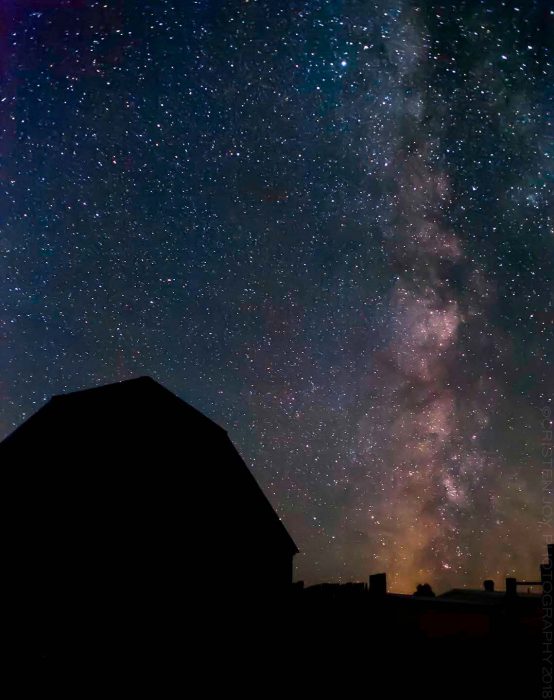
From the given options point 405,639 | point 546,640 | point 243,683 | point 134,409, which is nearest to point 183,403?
point 134,409

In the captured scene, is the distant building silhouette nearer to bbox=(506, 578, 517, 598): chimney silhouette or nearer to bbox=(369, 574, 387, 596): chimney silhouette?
bbox=(369, 574, 387, 596): chimney silhouette

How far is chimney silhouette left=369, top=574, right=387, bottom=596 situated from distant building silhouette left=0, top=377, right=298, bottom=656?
459 cm

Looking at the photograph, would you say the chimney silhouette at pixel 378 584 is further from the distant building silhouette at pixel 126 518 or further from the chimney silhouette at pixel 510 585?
the chimney silhouette at pixel 510 585

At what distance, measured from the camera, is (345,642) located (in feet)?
32.4

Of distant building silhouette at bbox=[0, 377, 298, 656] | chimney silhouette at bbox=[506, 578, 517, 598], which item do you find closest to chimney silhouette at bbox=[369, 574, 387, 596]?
distant building silhouette at bbox=[0, 377, 298, 656]

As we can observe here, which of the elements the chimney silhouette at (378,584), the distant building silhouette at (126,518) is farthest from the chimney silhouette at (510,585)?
the distant building silhouette at (126,518)

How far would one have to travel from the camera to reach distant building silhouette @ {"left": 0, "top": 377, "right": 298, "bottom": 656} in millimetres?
11203

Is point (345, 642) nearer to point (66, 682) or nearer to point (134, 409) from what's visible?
point (66, 682)

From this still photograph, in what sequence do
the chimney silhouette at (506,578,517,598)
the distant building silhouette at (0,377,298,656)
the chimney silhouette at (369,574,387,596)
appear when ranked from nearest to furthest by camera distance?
the chimney silhouette at (369,574,387,596), the distant building silhouette at (0,377,298,656), the chimney silhouette at (506,578,517,598)

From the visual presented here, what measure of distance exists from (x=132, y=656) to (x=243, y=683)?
9.08 feet

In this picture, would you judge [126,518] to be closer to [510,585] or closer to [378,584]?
[378,584]

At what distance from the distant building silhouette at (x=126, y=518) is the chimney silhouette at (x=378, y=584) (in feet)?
15.1

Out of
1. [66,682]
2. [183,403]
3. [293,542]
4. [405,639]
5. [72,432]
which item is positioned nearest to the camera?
[405,639]

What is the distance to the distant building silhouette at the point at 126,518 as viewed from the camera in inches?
441
